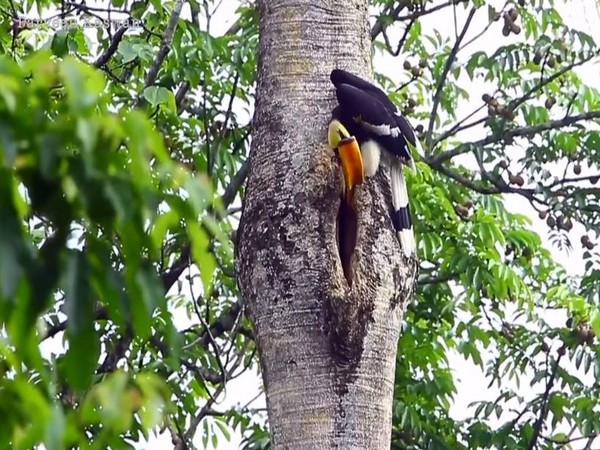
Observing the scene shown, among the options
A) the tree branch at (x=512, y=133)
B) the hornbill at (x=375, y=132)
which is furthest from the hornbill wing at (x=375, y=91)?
the tree branch at (x=512, y=133)

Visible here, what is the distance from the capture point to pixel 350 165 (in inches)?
84.5

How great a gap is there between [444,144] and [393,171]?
2120mm

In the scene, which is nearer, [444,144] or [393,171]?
[393,171]

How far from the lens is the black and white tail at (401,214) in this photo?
7.24 ft

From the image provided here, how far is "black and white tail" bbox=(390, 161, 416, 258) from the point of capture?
2.21 meters

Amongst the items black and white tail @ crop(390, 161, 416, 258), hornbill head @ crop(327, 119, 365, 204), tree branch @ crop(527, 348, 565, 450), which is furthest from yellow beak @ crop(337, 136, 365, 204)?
tree branch @ crop(527, 348, 565, 450)

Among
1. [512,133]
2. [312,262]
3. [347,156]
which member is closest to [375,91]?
[347,156]

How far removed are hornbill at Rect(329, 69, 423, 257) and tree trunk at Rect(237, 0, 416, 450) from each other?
26 mm

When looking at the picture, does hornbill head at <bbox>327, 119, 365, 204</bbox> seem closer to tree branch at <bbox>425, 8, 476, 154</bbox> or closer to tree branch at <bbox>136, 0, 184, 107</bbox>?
tree branch at <bbox>136, 0, 184, 107</bbox>

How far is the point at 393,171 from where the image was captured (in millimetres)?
2664

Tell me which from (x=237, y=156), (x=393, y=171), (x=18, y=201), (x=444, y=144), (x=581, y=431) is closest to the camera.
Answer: (x=18, y=201)

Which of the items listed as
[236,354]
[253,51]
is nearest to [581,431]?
[236,354]

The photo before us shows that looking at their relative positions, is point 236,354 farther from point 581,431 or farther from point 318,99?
point 318,99

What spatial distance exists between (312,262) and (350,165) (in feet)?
0.70
